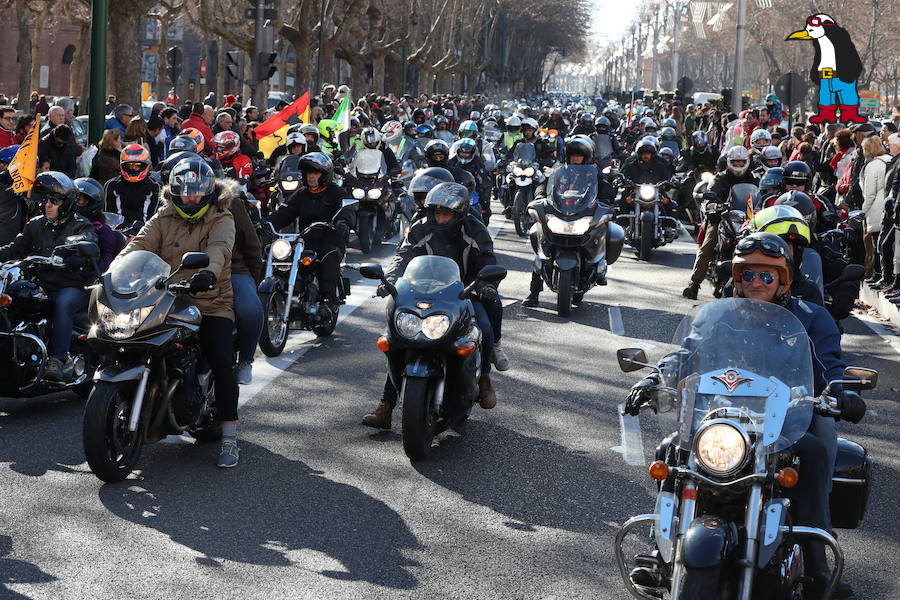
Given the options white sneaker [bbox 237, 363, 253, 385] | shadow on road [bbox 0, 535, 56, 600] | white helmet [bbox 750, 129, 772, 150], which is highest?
white helmet [bbox 750, 129, 772, 150]

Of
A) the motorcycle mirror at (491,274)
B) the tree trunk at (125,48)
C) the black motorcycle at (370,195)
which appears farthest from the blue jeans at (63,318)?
the tree trunk at (125,48)

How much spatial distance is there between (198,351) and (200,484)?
2.49 ft

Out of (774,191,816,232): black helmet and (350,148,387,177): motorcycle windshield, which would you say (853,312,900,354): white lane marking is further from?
(350,148,387,177): motorcycle windshield

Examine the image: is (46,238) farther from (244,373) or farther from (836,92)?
(836,92)

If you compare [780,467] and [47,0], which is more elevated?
[47,0]

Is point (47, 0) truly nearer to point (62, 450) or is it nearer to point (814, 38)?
point (814, 38)

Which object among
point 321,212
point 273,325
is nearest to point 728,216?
point 321,212

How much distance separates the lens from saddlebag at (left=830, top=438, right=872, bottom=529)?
533 centimetres

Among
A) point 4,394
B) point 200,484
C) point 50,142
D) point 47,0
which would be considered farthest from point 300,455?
point 47,0

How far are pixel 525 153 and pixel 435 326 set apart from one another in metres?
14.9

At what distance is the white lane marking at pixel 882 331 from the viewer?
41.3 feet

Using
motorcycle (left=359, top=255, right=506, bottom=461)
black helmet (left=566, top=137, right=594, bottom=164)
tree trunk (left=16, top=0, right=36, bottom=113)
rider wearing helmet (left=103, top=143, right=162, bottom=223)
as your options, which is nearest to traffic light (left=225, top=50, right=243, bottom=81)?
black helmet (left=566, top=137, right=594, bottom=164)

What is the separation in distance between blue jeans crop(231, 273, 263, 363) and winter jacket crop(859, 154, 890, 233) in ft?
30.9

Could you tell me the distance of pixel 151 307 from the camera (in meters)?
7.04
